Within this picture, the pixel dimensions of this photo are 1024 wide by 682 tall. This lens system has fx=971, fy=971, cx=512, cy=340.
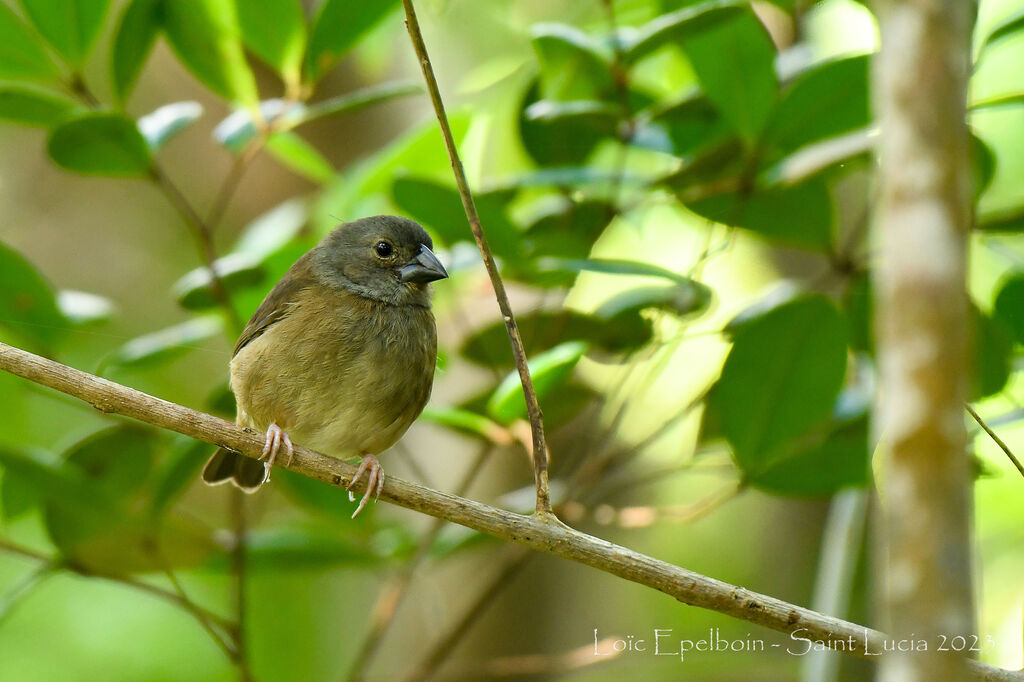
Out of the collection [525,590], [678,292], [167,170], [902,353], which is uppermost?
[167,170]

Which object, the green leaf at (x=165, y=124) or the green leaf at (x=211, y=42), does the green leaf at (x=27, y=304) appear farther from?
the green leaf at (x=211, y=42)

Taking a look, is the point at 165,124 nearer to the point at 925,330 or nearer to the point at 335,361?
the point at 335,361

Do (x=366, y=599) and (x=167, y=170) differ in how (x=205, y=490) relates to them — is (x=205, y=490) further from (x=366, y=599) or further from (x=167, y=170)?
(x=167, y=170)

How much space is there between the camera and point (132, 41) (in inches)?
113

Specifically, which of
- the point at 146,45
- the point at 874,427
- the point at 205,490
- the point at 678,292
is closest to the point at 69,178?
the point at 205,490

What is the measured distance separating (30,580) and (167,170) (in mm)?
3763

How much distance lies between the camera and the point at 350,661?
5395mm

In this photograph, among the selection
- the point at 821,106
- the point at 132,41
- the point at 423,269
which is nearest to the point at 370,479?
the point at 423,269

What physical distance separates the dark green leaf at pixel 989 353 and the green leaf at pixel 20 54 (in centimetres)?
277

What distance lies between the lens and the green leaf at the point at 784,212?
2.98 m

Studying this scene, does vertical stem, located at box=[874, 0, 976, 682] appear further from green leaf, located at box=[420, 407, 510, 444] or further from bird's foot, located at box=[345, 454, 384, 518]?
green leaf, located at box=[420, 407, 510, 444]

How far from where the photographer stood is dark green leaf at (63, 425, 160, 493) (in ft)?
10.0

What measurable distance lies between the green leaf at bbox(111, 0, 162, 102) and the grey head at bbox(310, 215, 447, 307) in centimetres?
86

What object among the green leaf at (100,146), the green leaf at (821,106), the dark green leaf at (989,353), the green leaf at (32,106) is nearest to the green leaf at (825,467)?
the dark green leaf at (989,353)
